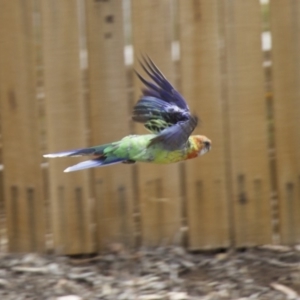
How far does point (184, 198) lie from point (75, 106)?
755 millimetres

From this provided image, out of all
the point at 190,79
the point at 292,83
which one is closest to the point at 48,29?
the point at 190,79

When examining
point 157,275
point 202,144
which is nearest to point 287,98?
point 157,275

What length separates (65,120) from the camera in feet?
12.2

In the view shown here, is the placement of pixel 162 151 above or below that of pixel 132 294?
above

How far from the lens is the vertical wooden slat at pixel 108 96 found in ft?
12.1

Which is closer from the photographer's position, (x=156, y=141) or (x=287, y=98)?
(x=156, y=141)

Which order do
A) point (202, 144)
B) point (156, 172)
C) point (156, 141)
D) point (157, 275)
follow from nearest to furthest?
point (156, 141), point (202, 144), point (157, 275), point (156, 172)

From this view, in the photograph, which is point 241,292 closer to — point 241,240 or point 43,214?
point 241,240

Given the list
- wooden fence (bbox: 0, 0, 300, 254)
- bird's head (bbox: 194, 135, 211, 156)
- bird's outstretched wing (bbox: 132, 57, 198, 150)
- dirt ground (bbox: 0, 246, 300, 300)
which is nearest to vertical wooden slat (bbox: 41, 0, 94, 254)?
wooden fence (bbox: 0, 0, 300, 254)

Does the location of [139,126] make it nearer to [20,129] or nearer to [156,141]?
[20,129]

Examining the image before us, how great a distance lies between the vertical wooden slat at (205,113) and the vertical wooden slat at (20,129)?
78 centimetres

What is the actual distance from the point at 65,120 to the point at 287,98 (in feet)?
3.83

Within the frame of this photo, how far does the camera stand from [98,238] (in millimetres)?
3879

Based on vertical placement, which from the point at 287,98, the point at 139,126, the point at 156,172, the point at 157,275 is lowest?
the point at 157,275
